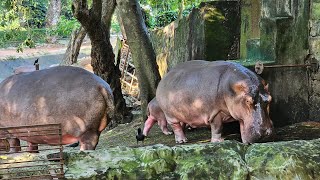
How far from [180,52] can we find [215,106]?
4.83m

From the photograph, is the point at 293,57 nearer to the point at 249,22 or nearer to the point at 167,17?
the point at 249,22

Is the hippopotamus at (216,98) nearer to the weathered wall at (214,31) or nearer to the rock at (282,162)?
the rock at (282,162)

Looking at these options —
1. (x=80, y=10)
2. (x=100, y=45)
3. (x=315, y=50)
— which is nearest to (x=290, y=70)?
(x=315, y=50)

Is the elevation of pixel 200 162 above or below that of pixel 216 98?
below

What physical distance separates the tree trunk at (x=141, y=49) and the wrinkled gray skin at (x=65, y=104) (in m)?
2.99

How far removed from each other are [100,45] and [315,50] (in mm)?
4066

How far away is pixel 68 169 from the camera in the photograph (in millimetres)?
3859

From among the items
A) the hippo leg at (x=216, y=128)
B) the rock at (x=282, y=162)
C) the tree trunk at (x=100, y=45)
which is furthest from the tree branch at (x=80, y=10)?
the rock at (x=282, y=162)

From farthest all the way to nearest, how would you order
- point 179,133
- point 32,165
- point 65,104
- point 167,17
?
point 167,17, point 179,133, point 65,104, point 32,165

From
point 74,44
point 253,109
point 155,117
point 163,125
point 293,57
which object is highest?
point 293,57

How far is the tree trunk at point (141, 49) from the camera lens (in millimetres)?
8570

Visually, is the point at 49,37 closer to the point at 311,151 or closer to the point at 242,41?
the point at 242,41

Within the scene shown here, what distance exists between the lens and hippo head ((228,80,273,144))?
200 inches

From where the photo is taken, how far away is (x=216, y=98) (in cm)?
547
